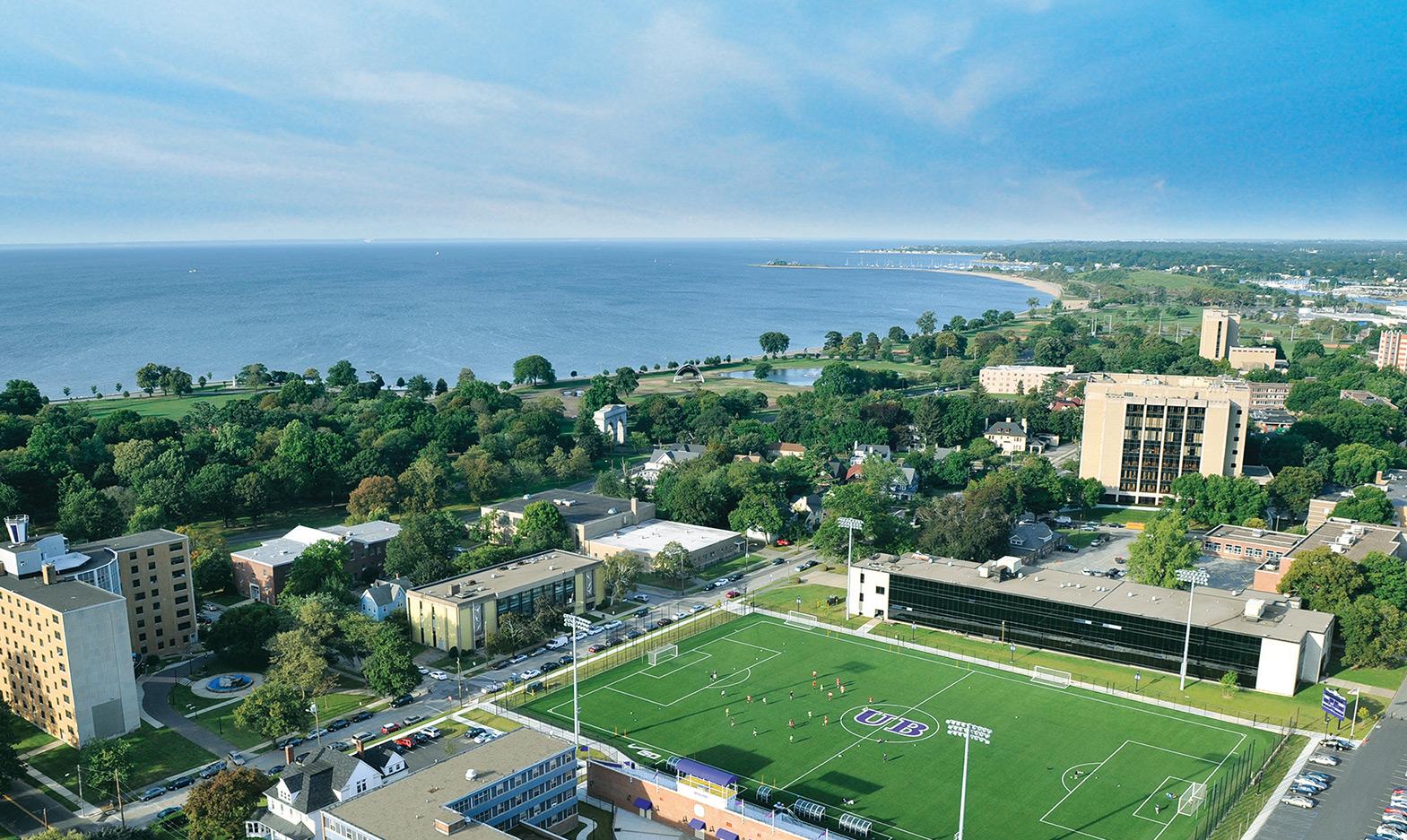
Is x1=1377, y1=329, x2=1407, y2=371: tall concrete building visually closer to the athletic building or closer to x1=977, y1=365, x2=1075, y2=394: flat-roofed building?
x1=977, y1=365, x2=1075, y2=394: flat-roofed building

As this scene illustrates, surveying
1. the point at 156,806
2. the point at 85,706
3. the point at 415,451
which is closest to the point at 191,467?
the point at 415,451

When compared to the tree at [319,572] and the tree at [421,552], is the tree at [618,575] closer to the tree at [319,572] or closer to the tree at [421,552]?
the tree at [421,552]

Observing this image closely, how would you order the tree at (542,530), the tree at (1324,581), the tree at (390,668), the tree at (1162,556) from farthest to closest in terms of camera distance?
the tree at (542,530) < the tree at (1162,556) < the tree at (1324,581) < the tree at (390,668)

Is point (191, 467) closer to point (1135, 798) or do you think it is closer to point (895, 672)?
point (895, 672)

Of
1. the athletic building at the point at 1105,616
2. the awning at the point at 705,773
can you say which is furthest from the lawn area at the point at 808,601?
the awning at the point at 705,773

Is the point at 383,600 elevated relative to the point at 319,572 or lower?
lower

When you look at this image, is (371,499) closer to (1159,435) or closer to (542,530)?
(542,530)

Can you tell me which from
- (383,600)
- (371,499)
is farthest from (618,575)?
(371,499)
